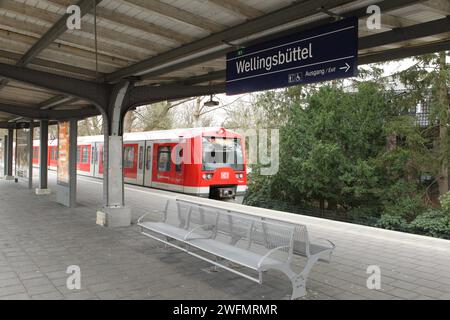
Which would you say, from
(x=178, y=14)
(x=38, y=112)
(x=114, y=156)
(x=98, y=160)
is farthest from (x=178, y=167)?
(x=178, y=14)

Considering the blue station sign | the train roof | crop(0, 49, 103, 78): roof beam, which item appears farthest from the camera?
the train roof

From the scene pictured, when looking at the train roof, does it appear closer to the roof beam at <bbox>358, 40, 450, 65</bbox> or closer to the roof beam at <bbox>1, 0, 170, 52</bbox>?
the roof beam at <bbox>1, 0, 170, 52</bbox>

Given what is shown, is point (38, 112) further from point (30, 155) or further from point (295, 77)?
point (295, 77)

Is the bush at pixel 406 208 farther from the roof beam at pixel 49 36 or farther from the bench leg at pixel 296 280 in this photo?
the roof beam at pixel 49 36

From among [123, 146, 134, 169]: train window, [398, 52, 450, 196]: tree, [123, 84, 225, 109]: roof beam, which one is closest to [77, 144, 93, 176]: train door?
[123, 146, 134, 169]: train window

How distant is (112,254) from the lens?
587cm

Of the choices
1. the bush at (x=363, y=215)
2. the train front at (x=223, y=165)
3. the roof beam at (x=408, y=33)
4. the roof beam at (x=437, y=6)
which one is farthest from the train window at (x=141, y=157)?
the roof beam at (x=437, y=6)

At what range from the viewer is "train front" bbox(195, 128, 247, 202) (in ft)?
44.6

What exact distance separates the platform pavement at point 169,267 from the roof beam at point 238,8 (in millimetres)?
3027

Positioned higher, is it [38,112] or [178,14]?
[178,14]

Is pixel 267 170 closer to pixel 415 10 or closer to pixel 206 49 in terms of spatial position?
pixel 206 49

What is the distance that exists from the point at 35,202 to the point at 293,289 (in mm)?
9417

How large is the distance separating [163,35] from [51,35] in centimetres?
147

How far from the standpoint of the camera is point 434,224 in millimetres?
11016
